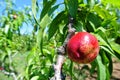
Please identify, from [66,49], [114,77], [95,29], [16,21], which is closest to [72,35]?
[66,49]

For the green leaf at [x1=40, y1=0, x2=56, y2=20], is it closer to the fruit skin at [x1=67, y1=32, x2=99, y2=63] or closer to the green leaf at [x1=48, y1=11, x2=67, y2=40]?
the green leaf at [x1=48, y1=11, x2=67, y2=40]

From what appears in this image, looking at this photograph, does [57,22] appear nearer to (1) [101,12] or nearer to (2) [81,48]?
(1) [101,12]

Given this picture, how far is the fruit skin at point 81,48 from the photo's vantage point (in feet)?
2.74

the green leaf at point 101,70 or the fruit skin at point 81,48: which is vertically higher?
the fruit skin at point 81,48

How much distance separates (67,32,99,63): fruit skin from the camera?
0.84 metres

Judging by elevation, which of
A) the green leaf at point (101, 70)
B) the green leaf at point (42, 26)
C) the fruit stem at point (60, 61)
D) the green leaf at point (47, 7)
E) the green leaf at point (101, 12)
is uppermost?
the green leaf at point (47, 7)

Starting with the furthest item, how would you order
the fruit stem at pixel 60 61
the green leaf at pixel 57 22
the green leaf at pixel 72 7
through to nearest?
the green leaf at pixel 57 22, the green leaf at pixel 72 7, the fruit stem at pixel 60 61

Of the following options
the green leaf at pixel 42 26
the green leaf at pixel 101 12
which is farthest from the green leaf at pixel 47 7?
the green leaf at pixel 101 12

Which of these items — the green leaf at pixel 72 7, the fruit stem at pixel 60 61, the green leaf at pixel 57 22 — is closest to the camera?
the fruit stem at pixel 60 61

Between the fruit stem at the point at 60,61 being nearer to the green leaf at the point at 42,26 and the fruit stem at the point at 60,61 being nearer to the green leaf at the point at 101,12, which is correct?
the green leaf at the point at 42,26

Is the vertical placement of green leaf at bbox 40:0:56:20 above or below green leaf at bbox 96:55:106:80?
above

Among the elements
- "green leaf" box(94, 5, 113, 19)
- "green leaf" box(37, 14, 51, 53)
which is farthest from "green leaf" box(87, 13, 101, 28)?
"green leaf" box(37, 14, 51, 53)

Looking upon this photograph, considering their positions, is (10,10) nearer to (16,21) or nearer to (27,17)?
(27,17)

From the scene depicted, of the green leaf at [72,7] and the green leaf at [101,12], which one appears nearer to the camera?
the green leaf at [72,7]
